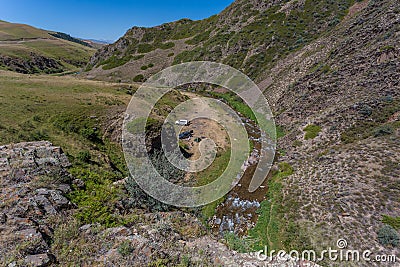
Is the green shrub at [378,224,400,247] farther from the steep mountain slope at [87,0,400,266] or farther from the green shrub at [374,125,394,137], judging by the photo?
the green shrub at [374,125,394,137]

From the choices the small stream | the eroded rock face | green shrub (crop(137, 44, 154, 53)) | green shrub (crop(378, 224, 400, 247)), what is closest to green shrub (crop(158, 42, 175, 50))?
green shrub (crop(137, 44, 154, 53))

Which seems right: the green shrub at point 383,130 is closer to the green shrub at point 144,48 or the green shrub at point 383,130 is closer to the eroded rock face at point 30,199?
the eroded rock face at point 30,199

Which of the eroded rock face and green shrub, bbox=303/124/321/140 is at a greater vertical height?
green shrub, bbox=303/124/321/140

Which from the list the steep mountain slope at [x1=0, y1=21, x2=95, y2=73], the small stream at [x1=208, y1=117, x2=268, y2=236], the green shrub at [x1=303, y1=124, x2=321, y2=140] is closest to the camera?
the small stream at [x1=208, y1=117, x2=268, y2=236]

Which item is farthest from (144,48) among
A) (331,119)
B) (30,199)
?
(30,199)

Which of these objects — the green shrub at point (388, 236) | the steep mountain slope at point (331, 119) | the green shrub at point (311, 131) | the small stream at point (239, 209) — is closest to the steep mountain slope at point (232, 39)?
the steep mountain slope at point (331, 119)

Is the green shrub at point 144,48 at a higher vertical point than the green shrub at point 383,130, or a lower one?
higher
